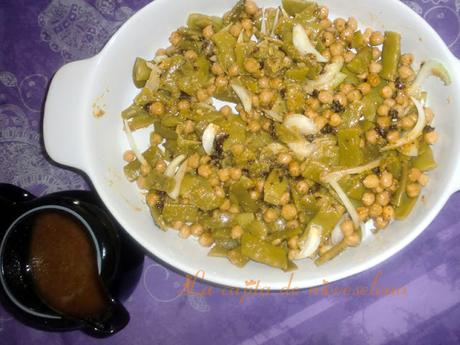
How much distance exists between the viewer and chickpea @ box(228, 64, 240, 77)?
2.51 meters

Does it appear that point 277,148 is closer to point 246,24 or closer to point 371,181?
point 371,181

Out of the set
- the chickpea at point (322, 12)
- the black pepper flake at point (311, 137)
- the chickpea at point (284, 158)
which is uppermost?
the chickpea at point (322, 12)

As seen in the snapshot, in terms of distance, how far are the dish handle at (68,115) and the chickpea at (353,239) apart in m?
1.36

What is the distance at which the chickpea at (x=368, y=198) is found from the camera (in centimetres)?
236

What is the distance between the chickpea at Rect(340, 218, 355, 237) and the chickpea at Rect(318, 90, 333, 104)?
2.10ft

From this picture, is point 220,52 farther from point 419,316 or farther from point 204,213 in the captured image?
point 419,316

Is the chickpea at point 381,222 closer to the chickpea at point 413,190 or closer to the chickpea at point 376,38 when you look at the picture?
the chickpea at point 413,190

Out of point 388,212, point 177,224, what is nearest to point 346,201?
point 388,212

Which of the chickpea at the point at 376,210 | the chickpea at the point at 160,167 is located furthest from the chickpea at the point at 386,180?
the chickpea at the point at 160,167

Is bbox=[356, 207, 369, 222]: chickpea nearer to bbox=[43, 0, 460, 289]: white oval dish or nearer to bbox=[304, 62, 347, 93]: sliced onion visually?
bbox=[43, 0, 460, 289]: white oval dish

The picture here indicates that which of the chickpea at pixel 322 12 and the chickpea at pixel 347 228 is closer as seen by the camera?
the chickpea at pixel 347 228

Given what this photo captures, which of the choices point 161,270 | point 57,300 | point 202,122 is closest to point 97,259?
point 57,300

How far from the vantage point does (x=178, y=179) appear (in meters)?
2.46

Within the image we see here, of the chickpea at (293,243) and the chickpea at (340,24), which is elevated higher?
the chickpea at (340,24)
